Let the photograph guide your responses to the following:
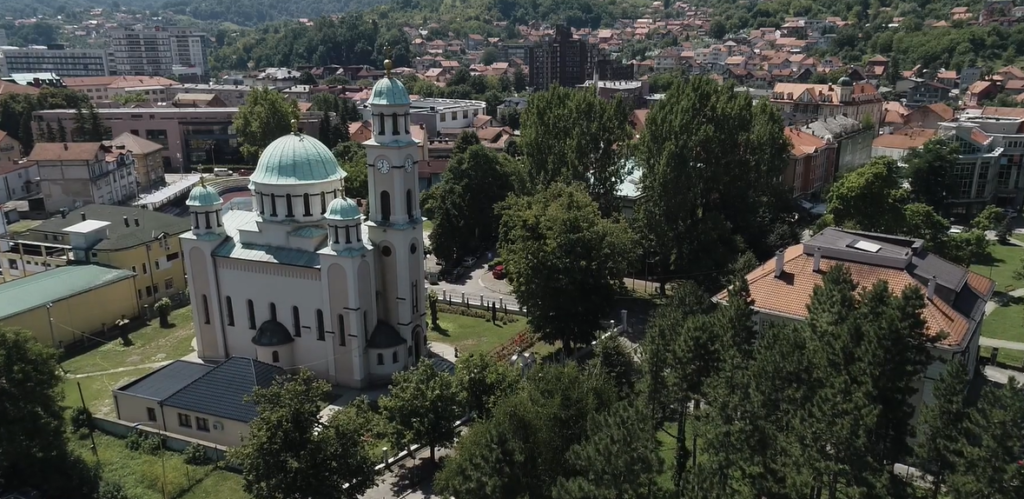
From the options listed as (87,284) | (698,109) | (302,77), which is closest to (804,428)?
(698,109)

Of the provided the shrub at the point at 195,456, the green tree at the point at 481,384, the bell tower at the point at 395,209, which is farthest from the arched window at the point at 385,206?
the shrub at the point at 195,456

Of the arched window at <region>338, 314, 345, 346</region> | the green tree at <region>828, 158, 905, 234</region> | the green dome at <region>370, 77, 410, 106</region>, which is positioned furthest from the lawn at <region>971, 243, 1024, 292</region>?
the arched window at <region>338, 314, 345, 346</region>

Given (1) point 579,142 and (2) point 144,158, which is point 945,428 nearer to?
(1) point 579,142

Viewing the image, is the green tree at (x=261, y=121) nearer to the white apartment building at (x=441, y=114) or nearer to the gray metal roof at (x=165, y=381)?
the white apartment building at (x=441, y=114)

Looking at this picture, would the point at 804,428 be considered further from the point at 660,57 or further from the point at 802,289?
the point at 660,57

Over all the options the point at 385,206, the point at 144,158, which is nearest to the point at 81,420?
the point at 385,206

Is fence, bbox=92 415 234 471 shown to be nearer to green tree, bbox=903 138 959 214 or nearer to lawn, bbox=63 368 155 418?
lawn, bbox=63 368 155 418
